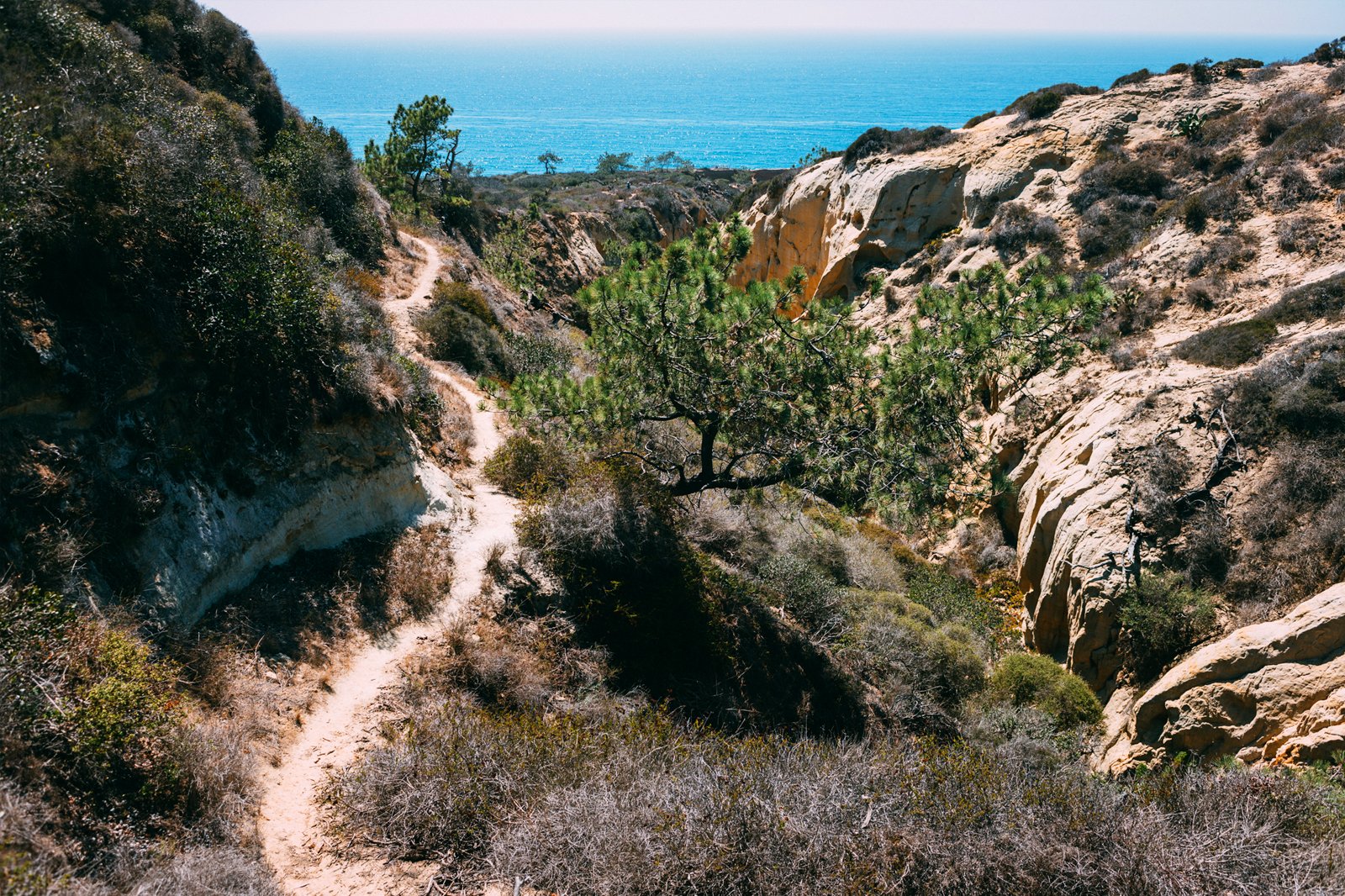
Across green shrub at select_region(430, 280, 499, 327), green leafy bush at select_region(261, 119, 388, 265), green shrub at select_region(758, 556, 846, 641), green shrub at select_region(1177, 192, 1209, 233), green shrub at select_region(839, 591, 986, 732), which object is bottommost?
green shrub at select_region(839, 591, 986, 732)

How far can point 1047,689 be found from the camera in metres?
10.4

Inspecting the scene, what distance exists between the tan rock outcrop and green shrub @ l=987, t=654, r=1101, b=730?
903 millimetres

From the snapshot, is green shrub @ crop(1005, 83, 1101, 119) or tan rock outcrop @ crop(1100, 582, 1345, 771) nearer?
tan rock outcrop @ crop(1100, 582, 1345, 771)

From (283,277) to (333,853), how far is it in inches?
292

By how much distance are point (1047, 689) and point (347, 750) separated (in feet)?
33.0

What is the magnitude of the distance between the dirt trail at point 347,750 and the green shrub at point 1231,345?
1345 cm

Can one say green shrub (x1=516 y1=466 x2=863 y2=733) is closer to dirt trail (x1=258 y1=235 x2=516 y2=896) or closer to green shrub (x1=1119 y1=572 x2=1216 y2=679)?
dirt trail (x1=258 y1=235 x2=516 y2=896)

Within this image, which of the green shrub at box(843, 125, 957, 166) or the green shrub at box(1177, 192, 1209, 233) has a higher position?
the green shrub at box(843, 125, 957, 166)

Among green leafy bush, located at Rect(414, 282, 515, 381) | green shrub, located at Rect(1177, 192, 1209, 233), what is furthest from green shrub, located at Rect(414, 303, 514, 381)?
green shrub, located at Rect(1177, 192, 1209, 233)

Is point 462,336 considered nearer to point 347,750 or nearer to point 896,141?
point 347,750

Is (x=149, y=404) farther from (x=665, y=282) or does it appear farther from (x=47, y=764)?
(x=665, y=282)

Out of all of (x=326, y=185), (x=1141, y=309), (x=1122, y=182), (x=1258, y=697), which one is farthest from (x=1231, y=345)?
(x=326, y=185)

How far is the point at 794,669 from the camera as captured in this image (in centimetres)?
1074

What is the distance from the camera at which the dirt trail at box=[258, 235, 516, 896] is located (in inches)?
213
